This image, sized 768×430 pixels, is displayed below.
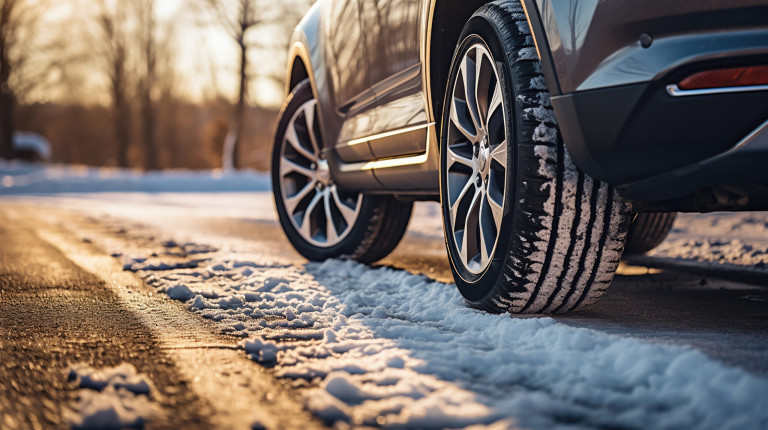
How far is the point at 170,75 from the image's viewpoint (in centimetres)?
3966

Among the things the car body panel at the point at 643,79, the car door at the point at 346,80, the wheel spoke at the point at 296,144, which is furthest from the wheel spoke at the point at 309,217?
the car body panel at the point at 643,79

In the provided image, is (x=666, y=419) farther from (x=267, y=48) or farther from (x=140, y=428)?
(x=267, y=48)

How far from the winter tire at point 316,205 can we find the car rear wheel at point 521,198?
1362 millimetres

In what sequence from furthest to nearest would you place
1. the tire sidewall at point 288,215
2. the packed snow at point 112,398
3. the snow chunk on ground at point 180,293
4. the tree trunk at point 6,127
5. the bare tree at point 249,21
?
the tree trunk at point 6,127 → the bare tree at point 249,21 → the tire sidewall at point 288,215 → the snow chunk on ground at point 180,293 → the packed snow at point 112,398

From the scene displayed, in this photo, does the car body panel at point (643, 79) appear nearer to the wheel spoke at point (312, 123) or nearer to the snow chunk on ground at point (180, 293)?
the snow chunk on ground at point (180, 293)

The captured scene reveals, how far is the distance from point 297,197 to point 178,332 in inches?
78.9

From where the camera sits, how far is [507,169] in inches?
93.2

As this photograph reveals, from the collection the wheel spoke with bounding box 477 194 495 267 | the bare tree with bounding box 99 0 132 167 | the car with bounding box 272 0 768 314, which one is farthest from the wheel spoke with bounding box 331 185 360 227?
the bare tree with bounding box 99 0 132 167

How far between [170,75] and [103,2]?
7.99 m

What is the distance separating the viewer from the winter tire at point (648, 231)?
4371 mm

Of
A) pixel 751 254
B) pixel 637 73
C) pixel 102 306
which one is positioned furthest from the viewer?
pixel 751 254

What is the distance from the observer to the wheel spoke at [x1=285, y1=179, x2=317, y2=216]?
4363 mm

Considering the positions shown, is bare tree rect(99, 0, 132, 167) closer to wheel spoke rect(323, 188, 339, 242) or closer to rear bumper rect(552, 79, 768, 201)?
wheel spoke rect(323, 188, 339, 242)

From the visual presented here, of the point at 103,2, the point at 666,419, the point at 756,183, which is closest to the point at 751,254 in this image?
the point at 756,183
